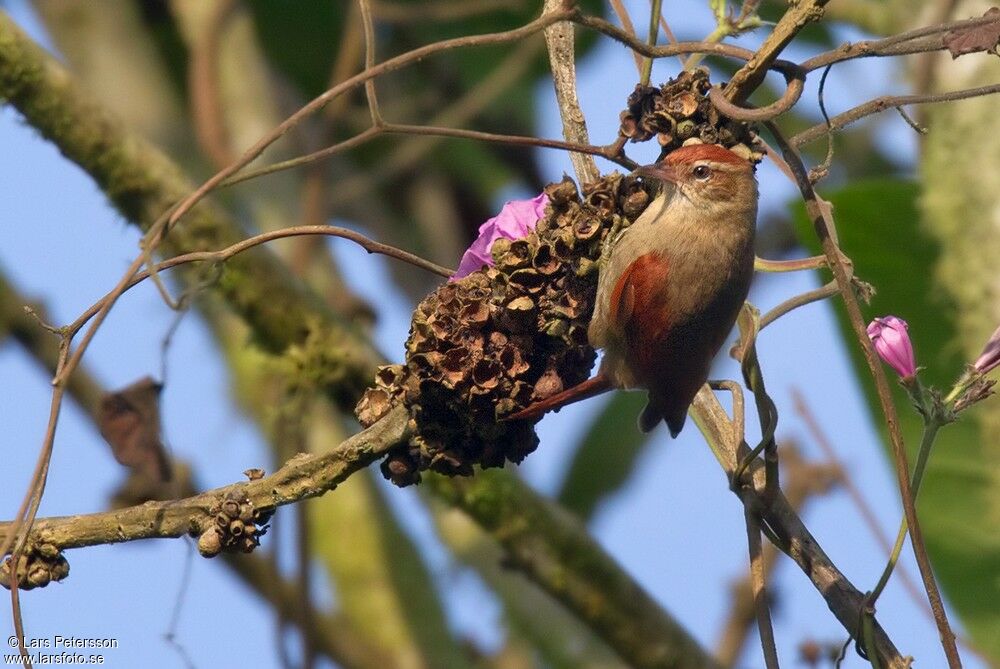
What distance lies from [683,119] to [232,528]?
3.68 ft

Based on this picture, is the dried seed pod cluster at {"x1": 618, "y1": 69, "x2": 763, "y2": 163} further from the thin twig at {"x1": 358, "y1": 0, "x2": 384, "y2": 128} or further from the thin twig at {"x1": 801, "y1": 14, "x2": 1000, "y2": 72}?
the thin twig at {"x1": 358, "y1": 0, "x2": 384, "y2": 128}

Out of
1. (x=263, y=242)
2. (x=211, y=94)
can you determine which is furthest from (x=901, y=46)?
(x=211, y=94)

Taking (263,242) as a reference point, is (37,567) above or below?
below

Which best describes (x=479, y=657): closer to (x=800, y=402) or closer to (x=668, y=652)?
(x=668, y=652)

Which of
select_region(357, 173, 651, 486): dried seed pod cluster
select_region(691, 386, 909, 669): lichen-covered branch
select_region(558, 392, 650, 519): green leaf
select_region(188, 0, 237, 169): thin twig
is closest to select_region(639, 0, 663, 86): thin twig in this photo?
select_region(357, 173, 651, 486): dried seed pod cluster

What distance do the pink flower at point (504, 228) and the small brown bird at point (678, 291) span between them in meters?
0.30

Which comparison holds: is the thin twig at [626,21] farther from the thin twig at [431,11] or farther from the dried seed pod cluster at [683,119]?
the thin twig at [431,11]

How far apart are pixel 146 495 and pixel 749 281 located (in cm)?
197

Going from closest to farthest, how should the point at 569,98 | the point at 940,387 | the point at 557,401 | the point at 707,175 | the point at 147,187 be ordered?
the point at 557,401, the point at 569,98, the point at 707,175, the point at 147,187, the point at 940,387

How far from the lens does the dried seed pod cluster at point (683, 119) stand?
93.3 inches

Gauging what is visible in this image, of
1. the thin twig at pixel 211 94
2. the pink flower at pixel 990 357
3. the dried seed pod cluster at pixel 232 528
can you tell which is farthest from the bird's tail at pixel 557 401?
the thin twig at pixel 211 94

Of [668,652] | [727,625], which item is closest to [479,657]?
[727,625]

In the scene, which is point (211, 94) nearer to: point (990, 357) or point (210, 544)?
point (210, 544)

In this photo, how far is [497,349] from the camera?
2361 mm
